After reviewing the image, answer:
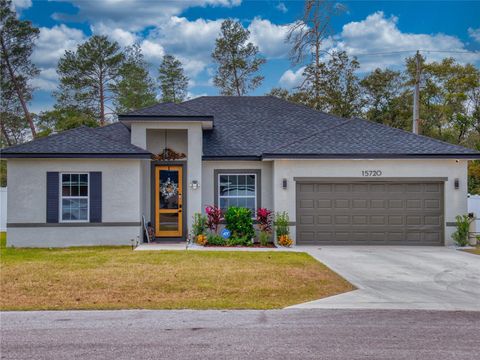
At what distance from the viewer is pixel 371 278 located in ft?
34.9

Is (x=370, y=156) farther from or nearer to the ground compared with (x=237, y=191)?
farther from the ground

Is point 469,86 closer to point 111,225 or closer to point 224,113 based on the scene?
point 224,113

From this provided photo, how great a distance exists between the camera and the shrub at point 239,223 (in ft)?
53.7

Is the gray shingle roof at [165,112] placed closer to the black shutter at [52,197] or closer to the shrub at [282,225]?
the black shutter at [52,197]

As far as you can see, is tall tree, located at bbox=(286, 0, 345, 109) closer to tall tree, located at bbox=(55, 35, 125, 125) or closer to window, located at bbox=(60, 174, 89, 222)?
tall tree, located at bbox=(55, 35, 125, 125)

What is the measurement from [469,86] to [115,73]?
2454 cm

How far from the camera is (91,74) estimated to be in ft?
118

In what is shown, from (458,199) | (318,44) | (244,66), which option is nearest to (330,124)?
(458,199)

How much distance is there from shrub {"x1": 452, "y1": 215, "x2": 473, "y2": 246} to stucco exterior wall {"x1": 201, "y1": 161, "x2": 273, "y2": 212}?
5980 mm

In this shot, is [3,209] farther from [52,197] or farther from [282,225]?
[282,225]

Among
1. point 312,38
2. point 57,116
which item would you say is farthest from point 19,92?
point 312,38

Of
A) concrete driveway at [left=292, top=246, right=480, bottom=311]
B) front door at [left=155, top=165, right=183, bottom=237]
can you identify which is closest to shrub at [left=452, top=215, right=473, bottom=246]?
concrete driveway at [left=292, top=246, right=480, bottom=311]

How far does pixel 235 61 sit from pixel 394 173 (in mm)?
22110

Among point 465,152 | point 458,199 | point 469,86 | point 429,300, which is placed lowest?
point 429,300
